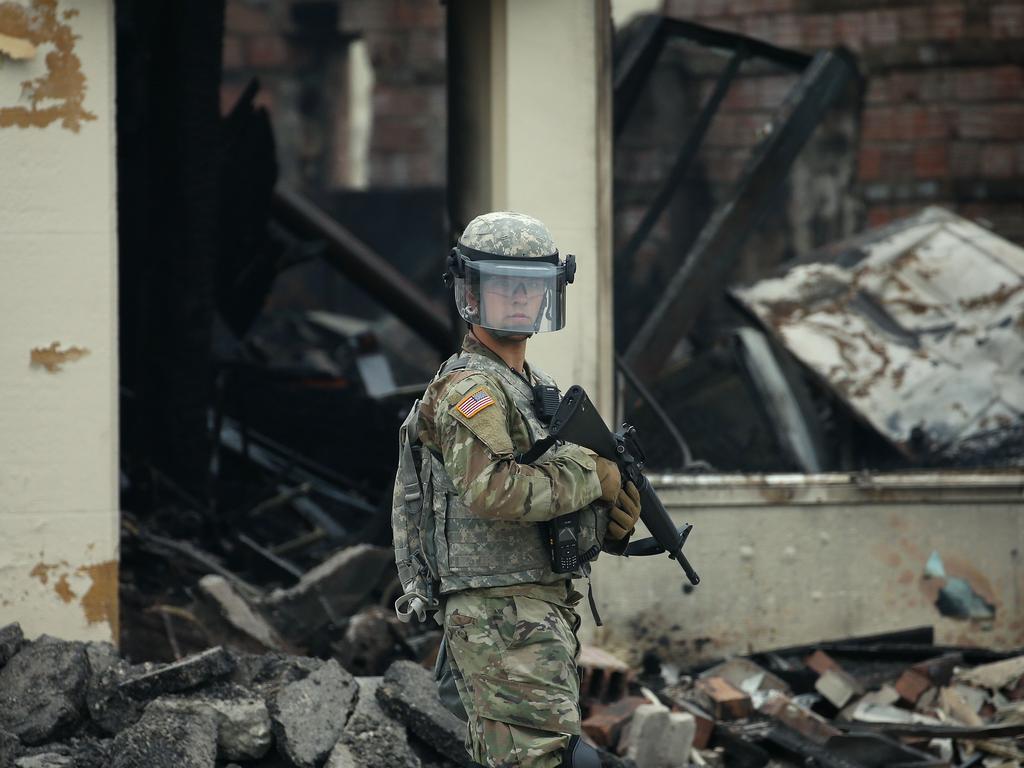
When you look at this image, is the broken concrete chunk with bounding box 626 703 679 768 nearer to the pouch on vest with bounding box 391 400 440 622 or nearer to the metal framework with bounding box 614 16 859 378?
the pouch on vest with bounding box 391 400 440 622

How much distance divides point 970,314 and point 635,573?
214cm

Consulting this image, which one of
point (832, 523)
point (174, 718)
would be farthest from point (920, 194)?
point (174, 718)

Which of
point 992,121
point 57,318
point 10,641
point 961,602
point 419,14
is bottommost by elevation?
point 961,602

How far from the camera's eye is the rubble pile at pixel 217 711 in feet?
13.0

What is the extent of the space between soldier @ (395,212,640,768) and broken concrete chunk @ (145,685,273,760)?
977 millimetres

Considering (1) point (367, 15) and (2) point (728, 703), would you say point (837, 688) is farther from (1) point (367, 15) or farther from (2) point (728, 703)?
(1) point (367, 15)

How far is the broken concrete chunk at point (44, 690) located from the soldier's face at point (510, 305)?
1.89 m

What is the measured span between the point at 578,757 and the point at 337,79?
1001cm

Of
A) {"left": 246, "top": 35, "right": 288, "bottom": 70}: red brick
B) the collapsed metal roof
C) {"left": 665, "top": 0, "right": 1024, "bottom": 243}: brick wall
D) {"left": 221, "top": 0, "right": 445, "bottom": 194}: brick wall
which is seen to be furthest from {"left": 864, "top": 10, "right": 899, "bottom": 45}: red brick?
{"left": 246, "top": 35, "right": 288, "bottom": 70}: red brick

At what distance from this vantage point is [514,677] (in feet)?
10.2

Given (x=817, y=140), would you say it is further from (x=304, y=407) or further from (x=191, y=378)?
(x=191, y=378)

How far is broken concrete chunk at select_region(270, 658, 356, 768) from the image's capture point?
13.1ft

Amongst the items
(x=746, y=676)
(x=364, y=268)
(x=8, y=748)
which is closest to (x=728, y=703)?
(x=746, y=676)

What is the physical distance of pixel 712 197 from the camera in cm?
1014
